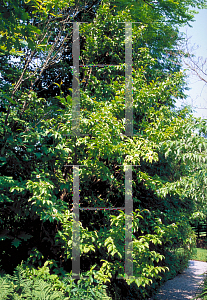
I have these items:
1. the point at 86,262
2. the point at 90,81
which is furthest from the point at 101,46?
the point at 86,262

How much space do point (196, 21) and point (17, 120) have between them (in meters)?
5.33

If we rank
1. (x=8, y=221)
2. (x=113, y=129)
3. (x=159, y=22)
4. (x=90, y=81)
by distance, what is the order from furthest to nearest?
(x=159, y=22) < (x=90, y=81) < (x=8, y=221) < (x=113, y=129)

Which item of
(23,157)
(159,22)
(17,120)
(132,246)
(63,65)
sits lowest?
(132,246)

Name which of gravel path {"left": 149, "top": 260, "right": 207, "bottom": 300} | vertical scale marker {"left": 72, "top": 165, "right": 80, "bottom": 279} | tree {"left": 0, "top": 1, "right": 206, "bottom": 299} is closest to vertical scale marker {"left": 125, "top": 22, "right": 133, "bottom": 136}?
tree {"left": 0, "top": 1, "right": 206, "bottom": 299}

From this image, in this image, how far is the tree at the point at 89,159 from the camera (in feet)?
9.37

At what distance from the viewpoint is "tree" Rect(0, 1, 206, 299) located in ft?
9.37

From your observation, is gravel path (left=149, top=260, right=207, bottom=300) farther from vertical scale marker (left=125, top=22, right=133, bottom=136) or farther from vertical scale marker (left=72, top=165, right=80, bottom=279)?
vertical scale marker (left=125, top=22, right=133, bottom=136)

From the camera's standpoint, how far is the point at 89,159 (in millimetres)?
3055

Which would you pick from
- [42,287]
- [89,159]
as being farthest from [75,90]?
[42,287]

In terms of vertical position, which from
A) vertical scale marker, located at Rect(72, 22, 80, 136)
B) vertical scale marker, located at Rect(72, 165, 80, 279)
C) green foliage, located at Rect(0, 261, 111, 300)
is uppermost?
vertical scale marker, located at Rect(72, 22, 80, 136)

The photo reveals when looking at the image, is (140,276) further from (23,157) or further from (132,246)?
(23,157)

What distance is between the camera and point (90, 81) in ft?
13.4

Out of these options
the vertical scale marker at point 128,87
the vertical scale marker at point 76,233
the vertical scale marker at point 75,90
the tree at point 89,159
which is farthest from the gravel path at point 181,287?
the vertical scale marker at point 75,90

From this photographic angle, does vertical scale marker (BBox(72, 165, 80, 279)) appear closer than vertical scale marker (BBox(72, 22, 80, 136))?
Yes
